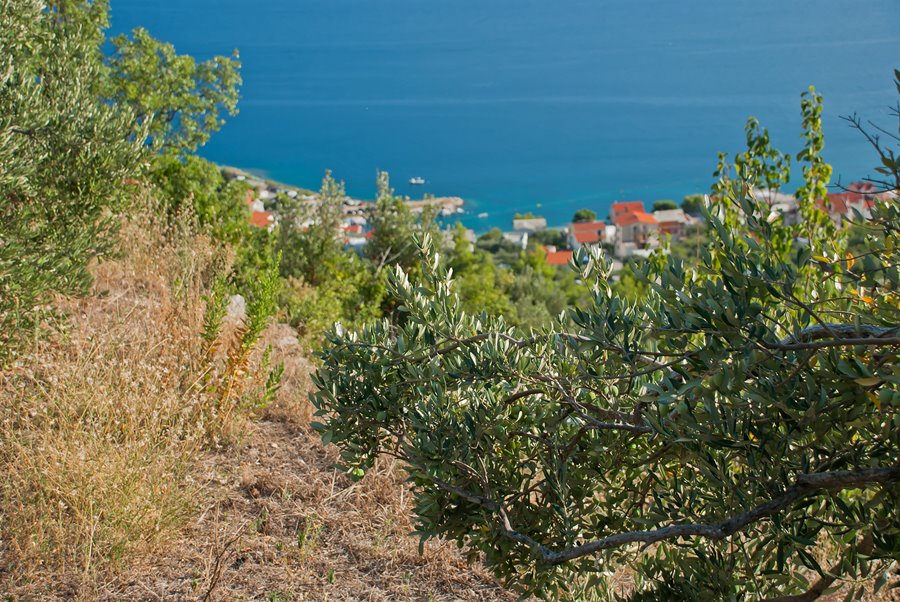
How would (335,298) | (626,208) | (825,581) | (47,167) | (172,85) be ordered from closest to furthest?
(825,581) < (47,167) < (335,298) < (172,85) < (626,208)

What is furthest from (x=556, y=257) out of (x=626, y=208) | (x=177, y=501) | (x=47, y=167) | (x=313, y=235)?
(x=177, y=501)

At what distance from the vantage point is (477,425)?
199 cm

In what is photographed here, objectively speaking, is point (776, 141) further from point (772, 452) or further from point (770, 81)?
point (772, 452)

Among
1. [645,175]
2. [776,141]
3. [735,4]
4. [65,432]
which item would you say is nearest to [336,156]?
[645,175]

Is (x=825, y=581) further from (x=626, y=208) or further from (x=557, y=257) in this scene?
(x=557, y=257)

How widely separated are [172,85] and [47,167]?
436 inches

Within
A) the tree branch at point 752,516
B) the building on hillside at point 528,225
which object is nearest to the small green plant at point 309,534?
the tree branch at point 752,516

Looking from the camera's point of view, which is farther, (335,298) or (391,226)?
(391,226)

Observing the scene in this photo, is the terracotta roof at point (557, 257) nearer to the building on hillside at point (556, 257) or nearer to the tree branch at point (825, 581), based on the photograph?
the building on hillside at point (556, 257)

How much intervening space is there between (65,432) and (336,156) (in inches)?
1921

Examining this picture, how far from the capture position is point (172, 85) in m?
14.6

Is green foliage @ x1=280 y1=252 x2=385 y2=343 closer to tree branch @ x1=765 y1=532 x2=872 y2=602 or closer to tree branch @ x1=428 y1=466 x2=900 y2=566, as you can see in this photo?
tree branch @ x1=428 y1=466 x2=900 y2=566

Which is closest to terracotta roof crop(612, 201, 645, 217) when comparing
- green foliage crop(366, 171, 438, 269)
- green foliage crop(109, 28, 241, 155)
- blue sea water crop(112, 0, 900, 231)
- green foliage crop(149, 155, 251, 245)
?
blue sea water crop(112, 0, 900, 231)

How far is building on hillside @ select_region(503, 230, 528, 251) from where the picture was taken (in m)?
32.8
